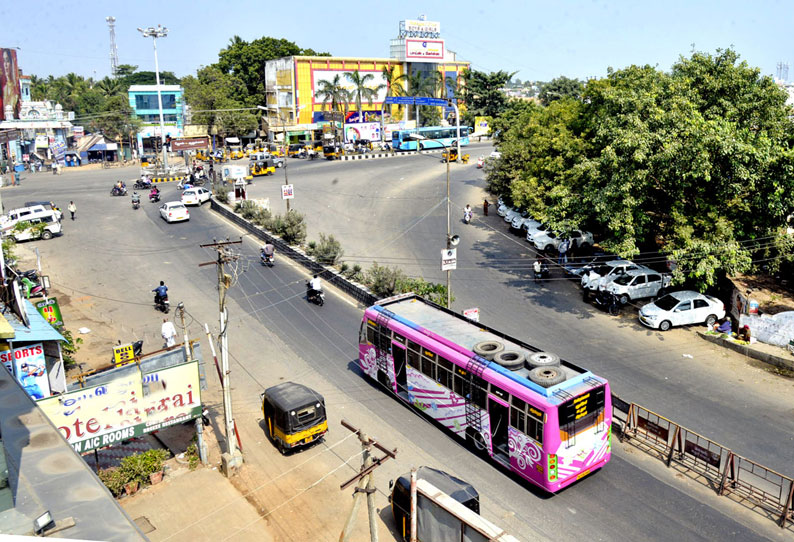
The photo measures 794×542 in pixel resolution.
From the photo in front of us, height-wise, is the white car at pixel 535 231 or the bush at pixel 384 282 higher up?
the white car at pixel 535 231

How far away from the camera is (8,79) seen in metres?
12.9

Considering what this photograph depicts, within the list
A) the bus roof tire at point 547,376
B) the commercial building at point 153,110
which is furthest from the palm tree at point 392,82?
the bus roof tire at point 547,376

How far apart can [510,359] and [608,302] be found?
13851 mm

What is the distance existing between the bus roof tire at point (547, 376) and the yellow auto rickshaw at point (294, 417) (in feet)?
19.1

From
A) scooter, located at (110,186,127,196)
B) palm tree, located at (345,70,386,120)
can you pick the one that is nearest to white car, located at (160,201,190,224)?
scooter, located at (110,186,127,196)

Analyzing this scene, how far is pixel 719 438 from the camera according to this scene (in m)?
17.2

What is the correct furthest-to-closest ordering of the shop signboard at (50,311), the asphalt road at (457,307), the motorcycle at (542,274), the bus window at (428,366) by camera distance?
the motorcycle at (542,274), the shop signboard at (50,311), the bus window at (428,366), the asphalt road at (457,307)

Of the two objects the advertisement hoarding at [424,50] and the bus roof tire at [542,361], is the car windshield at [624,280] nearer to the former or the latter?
the bus roof tire at [542,361]

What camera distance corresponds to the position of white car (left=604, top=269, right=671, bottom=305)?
92.0 feet

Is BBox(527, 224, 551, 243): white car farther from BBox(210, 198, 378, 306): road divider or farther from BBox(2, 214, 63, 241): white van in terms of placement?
BBox(2, 214, 63, 241): white van

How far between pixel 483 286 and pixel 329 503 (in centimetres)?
1739

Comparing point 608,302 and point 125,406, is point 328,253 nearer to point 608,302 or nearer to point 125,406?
Answer: point 608,302

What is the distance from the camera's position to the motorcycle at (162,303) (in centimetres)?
2711

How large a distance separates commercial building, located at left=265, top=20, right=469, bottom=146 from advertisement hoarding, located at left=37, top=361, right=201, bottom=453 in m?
61.3
